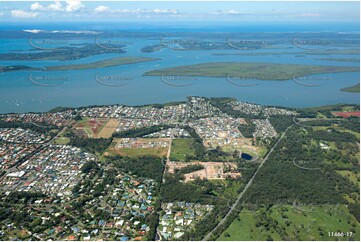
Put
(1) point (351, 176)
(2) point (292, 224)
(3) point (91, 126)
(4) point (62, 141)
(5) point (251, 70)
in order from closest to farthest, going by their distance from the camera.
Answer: (2) point (292, 224)
(1) point (351, 176)
(4) point (62, 141)
(3) point (91, 126)
(5) point (251, 70)

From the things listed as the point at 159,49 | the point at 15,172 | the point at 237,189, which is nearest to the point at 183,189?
the point at 237,189

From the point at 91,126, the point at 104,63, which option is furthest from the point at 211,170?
the point at 104,63

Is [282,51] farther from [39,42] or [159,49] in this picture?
[39,42]

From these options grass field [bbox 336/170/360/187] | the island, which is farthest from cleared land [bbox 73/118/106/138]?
the island

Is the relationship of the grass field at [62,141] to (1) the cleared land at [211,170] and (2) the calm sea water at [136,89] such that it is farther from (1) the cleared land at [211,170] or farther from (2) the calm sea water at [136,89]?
(2) the calm sea water at [136,89]

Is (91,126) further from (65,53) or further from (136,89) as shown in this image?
(65,53)
